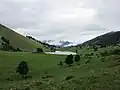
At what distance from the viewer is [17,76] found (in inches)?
3403

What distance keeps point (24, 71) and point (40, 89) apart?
47.8m

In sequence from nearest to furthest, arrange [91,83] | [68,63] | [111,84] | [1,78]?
1. [111,84]
2. [91,83]
3. [1,78]
4. [68,63]

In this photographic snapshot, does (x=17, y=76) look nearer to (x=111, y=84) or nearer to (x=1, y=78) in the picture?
(x=1, y=78)

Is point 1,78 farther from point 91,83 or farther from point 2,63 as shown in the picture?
point 91,83

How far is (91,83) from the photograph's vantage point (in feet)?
126

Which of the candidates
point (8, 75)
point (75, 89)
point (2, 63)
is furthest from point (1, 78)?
point (75, 89)

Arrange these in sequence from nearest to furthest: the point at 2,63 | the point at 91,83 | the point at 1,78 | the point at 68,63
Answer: the point at 91,83
the point at 1,78
the point at 68,63
the point at 2,63

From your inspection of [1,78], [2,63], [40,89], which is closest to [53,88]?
[40,89]

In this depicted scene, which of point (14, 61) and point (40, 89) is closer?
point (40, 89)

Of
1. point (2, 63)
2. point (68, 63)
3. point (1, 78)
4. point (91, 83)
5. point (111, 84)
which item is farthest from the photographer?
point (2, 63)

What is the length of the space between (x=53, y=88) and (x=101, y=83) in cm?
708

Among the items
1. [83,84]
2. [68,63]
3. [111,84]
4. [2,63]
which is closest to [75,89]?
[83,84]

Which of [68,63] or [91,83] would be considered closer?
[91,83]

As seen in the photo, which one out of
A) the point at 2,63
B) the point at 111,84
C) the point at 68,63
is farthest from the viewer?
the point at 2,63
